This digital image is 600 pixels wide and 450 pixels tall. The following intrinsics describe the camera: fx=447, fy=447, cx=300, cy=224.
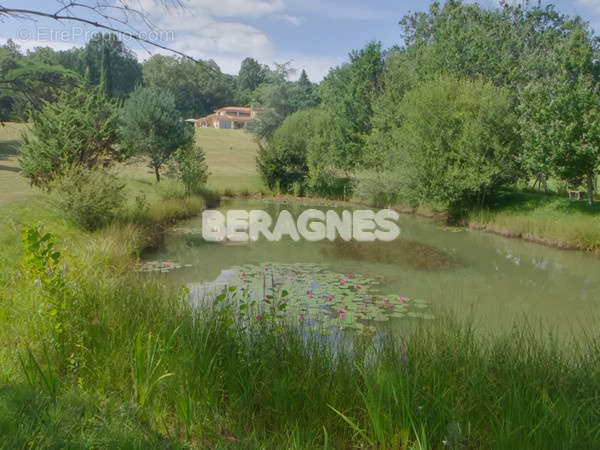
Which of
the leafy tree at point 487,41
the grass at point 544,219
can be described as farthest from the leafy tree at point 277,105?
the grass at point 544,219

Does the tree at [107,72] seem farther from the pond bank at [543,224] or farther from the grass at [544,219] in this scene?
the grass at [544,219]

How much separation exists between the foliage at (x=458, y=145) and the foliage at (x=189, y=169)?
9.58m

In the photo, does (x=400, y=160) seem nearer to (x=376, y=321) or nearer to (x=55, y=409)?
(x=376, y=321)

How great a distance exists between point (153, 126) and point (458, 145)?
13.7 meters

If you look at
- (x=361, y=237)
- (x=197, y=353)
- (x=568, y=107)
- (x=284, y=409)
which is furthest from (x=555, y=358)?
(x=568, y=107)

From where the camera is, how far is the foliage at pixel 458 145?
16.5 meters

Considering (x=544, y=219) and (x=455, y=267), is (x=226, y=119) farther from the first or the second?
(x=455, y=267)

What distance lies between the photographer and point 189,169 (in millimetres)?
20625

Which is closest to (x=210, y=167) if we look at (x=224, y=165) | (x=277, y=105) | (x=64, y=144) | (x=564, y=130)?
(x=224, y=165)

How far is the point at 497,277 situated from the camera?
998 cm

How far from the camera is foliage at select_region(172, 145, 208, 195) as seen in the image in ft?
67.4

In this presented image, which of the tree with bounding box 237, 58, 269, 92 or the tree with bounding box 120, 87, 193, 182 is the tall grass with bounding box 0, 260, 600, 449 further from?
the tree with bounding box 237, 58, 269, 92

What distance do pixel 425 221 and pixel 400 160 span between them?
3337 mm

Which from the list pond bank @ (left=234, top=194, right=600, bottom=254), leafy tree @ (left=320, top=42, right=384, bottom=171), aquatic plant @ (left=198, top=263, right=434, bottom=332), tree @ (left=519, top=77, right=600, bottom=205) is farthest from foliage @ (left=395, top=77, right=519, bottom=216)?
aquatic plant @ (left=198, top=263, right=434, bottom=332)
